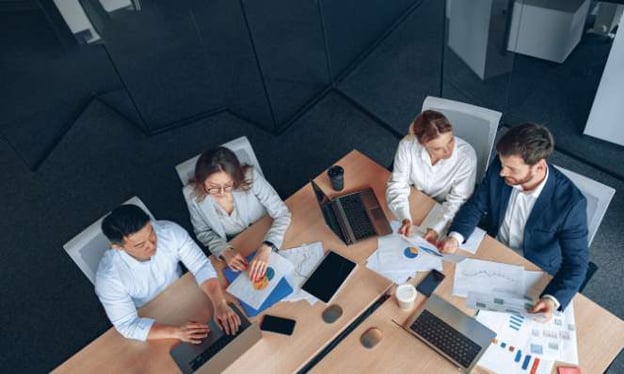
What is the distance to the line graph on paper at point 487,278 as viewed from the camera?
1.97 meters

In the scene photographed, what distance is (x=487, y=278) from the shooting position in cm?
201

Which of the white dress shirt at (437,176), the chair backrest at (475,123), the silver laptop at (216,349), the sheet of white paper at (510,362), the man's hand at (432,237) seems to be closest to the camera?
the sheet of white paper at (510,362)

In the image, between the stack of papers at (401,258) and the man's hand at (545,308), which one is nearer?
the man's hand at (545,308)

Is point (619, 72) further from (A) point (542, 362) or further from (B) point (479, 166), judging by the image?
(A) point (542, 362)

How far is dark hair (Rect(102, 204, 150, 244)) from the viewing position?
6.26 ft

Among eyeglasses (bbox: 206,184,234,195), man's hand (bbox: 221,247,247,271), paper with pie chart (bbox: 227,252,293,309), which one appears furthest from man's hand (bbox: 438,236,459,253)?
eyeglasses (bbox: 206,184,234,195)

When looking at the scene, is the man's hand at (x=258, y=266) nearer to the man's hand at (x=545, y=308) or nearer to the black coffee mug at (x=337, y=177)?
the black coffee mug at (x=337, y=177)

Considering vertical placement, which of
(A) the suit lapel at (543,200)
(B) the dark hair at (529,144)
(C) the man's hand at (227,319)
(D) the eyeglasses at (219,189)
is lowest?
(C) the man's hand at (227,319)

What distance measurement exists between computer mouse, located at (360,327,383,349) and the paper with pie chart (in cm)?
48

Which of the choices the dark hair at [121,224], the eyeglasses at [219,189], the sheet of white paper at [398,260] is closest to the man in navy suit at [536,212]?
the sheet of white paper at [398,260]

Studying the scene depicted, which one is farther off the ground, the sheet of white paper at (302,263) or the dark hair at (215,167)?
the dark hair at (215,167)

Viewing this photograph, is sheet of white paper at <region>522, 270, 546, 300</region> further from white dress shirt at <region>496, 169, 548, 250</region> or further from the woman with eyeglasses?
the woman with eyeglasses

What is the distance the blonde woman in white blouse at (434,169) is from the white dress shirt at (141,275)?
100cm

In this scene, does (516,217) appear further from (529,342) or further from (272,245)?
(272,245)
